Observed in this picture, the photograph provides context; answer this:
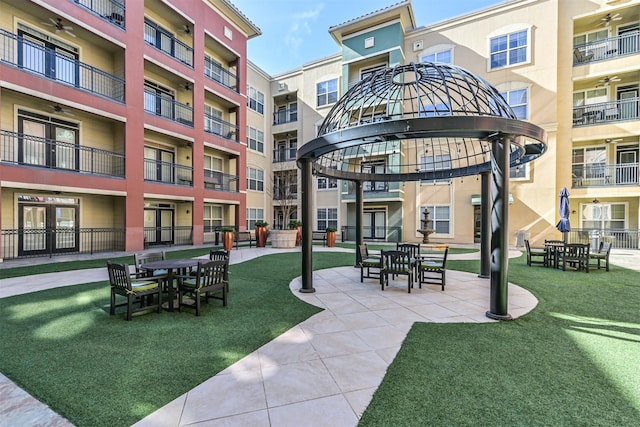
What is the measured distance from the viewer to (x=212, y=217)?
70.3ft

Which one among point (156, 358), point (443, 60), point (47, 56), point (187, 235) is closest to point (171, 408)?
point (156, 358)

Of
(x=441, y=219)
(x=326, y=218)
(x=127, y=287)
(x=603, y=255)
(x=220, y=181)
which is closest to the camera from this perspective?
(x=127, y=287)

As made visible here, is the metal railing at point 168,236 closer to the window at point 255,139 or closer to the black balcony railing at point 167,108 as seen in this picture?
the black balcony railing at point 167,108

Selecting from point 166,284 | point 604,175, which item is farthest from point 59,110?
point 604,175

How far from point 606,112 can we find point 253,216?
24938 millimetres

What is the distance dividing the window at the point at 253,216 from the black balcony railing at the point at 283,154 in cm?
520

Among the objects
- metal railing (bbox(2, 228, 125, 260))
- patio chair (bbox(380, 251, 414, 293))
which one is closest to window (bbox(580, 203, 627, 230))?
patio chair (bbox(380, 251, 414, 293))

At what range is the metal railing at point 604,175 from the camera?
16719 millimetres

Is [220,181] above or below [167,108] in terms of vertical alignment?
below

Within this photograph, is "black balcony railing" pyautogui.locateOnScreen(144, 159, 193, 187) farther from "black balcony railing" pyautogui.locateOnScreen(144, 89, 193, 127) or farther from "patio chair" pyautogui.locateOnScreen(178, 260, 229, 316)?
"patio chair" pyautogui.locateOnScreen(178, 260, 229, 316)

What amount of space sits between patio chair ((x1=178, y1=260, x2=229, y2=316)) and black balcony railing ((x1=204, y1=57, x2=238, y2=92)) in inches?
695

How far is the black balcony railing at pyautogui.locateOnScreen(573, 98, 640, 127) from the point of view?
54.7ft

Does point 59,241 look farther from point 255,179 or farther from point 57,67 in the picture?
point 255,179

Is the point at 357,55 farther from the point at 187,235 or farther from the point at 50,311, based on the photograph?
the point at 50,311
